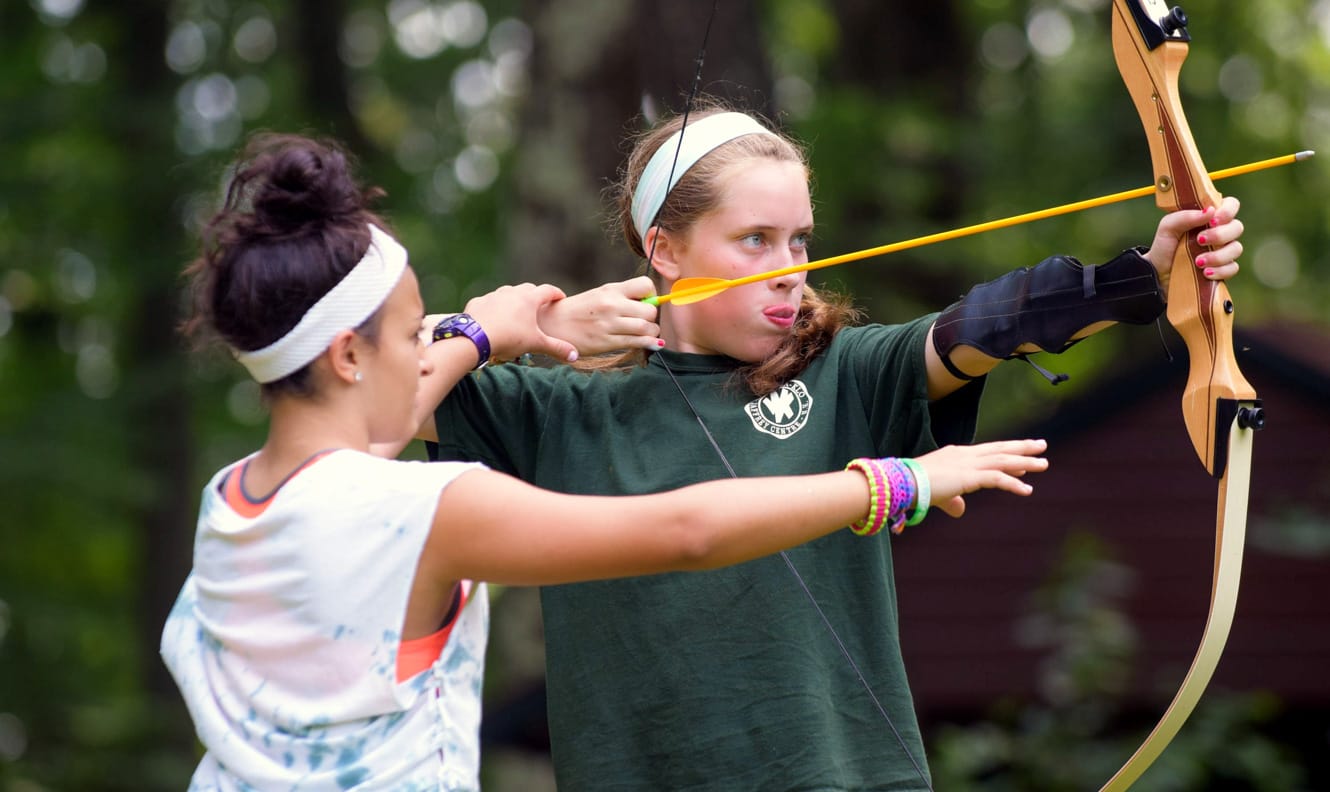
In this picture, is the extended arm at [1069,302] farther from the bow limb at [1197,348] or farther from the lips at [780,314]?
the lips at [780,314]

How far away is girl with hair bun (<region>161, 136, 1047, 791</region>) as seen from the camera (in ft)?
5.86

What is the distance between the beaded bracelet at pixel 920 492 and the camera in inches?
73.7

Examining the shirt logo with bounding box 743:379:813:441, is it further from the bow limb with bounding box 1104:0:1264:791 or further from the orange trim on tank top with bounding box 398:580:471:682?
the orange trim on tank top with bounding box 398:580:471:682

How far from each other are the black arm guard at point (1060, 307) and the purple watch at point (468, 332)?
80 cm

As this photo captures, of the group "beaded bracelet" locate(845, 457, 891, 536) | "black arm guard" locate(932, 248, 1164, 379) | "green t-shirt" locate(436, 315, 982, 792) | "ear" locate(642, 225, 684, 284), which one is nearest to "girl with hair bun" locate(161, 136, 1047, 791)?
"beaded bracelet" locate(845, 457, 891, 536)

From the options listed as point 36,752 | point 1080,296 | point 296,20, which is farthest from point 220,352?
point 36,752

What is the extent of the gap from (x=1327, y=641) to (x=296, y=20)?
29.4 feet

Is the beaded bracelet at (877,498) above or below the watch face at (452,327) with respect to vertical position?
below

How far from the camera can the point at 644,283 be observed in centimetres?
→ 247

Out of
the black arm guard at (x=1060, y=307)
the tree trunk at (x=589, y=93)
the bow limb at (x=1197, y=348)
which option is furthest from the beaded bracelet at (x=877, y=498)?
the tree trunk at (x=589, y=93)

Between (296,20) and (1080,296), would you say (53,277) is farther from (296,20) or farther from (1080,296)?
(1080,296)

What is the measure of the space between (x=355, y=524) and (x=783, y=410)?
34.4 inches

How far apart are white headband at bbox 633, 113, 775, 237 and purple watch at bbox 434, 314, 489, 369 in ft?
1.29

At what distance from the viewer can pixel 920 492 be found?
73.8 inches
